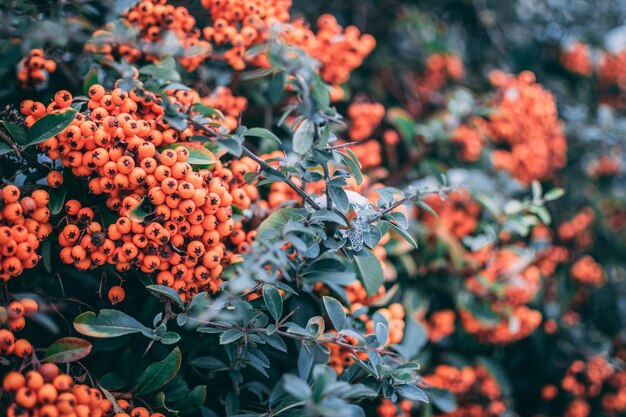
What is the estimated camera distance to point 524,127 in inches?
126

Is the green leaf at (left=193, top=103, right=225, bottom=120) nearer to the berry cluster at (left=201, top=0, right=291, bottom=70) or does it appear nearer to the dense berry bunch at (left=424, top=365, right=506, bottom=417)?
the berry cluster at (left=201, top=0, right=291, bottom=70)

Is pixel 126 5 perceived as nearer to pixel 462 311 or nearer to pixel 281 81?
pixel 281 81

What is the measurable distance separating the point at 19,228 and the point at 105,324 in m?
0.40

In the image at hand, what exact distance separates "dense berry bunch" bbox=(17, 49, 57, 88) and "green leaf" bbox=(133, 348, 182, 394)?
49.4 inches

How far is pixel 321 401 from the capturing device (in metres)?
1.29

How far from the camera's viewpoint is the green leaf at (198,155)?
1.59 metres

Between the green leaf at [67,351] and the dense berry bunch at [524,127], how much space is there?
8.59 ft

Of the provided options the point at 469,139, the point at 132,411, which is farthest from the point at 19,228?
the point at 469,139

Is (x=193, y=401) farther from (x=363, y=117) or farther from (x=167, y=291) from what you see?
(x=363, y=117)

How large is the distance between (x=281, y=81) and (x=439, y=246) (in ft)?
4.54

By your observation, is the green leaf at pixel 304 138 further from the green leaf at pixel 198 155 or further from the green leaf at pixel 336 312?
the green leaf at pixel 336 312

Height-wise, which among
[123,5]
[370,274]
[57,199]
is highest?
[123,5]

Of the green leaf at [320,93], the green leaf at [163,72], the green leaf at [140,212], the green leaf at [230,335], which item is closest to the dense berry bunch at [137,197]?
the green leaf at [140,212]

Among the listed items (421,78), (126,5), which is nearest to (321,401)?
(126,5)
